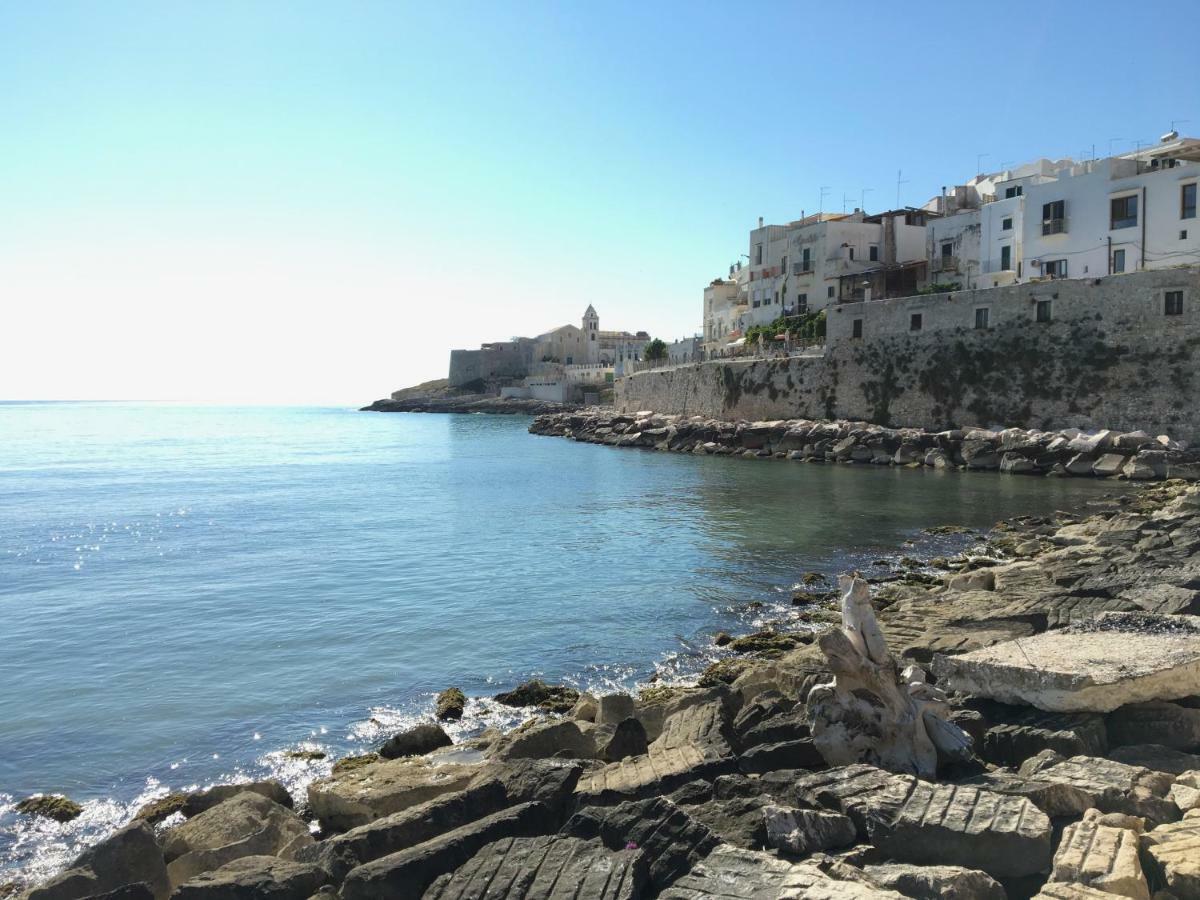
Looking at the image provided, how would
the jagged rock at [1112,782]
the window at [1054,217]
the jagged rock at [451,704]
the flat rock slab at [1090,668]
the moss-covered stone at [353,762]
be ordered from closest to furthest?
1. the jagged rock at [1112,782]
2. the flat rock slab at [1090,668]
3. the moss-covered stone at [353,762]
4. the jagged rock at [451,704]
5. the window at [1054,217]

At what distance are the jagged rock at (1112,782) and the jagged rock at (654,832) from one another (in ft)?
7.64

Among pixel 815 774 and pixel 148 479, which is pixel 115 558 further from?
pixel 148 479

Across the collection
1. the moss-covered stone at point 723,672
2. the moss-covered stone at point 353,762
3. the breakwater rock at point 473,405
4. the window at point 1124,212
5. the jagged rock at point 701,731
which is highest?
the window at point 1124,212

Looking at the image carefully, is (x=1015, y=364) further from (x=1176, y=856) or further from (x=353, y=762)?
(x=1176, y=856)

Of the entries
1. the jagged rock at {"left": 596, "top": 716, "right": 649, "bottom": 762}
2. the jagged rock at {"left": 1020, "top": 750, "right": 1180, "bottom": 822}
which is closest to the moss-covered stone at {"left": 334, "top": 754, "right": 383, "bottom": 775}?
the jagged rock at {"left": 596, "top": 716, "right": 649, "bottom": 762}

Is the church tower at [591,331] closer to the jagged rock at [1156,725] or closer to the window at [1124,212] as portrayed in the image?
the window at [1124,212]

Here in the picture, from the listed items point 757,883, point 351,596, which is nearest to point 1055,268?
point 351,596

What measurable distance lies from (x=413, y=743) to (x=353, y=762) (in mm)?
615

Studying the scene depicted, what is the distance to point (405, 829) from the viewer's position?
6.19 meters

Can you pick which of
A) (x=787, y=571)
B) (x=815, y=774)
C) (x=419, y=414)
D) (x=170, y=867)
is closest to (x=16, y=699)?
(x=170, y=867)

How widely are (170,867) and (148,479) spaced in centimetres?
4133

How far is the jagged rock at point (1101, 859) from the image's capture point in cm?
429

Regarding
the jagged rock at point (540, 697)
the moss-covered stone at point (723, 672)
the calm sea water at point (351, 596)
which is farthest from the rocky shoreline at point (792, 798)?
the calm sea water at point (351, 596)

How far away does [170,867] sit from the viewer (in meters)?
6.56
